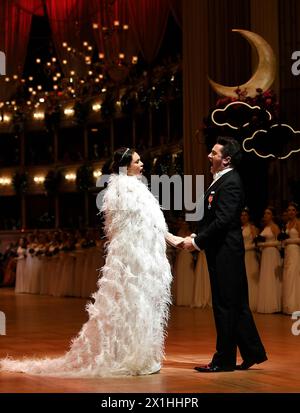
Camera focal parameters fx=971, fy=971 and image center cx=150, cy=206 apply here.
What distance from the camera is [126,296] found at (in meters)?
7.00

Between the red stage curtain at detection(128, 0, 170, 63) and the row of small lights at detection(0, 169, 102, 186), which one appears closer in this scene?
the red stage curtain at detection(128, 0, 170, 63)

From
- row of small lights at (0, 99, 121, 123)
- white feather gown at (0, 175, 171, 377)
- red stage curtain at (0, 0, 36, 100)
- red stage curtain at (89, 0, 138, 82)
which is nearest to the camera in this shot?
white feather gown at (0, 175, 171, 377)

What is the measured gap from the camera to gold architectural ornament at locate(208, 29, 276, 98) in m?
14.3

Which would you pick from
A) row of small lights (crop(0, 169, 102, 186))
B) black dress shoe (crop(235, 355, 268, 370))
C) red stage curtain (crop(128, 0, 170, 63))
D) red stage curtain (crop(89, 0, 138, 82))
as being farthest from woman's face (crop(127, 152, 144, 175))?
row of small lights (crop(0, 169, 102, 186))

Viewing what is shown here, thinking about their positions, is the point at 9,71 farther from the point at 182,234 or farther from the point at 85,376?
the point at 85,376

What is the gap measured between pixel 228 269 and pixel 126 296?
29.9 inches

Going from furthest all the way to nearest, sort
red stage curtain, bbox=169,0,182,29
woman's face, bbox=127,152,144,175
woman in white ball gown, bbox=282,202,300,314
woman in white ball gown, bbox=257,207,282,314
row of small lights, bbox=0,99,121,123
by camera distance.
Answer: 1. row of small lights, bbox=0,99,121,123
2. red stage curtain, bbox=169,0,182,29
3. woman in white ball gown, bbox=257,207,282,314
4. woman in white ball gown, bbox=282,202,300,314
5. woman's face, bbox=127,152,144,175

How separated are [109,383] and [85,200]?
21.0m

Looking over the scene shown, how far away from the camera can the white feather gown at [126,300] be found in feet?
22.6

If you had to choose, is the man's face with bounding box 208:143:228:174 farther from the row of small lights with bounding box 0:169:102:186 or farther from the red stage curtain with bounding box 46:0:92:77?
the row of small lights with bounding box 0:169:102:186

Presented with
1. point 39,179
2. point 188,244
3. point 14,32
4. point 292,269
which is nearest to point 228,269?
point 188,244

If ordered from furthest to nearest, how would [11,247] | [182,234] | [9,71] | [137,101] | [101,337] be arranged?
[11,247] < [137,101] < [9,71] < [182,234] < [101,337]

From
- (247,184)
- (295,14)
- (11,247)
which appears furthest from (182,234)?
(11,247)

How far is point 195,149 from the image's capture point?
54.9 feet
